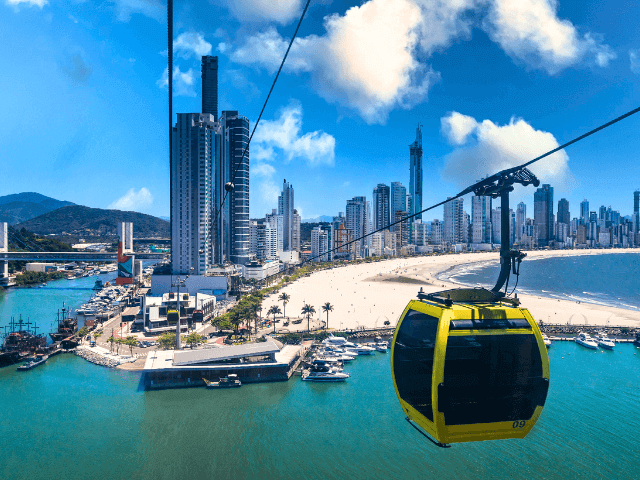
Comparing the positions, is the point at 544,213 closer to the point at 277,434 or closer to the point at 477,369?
the point at 277,434

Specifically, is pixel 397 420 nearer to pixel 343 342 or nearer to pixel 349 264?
pixel 343 342

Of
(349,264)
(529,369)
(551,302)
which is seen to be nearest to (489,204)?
(349,264)

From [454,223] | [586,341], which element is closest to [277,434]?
[586,341]

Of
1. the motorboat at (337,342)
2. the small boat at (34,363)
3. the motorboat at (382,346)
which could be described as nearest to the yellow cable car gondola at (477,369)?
the motorboat at (337,342)

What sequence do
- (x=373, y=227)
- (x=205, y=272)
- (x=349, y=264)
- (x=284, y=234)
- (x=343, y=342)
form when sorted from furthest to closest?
(x=373, y=227) < (x=284, y=234) < (x=349, y=264) < (x=205, y=272) < (x=343, y=342)

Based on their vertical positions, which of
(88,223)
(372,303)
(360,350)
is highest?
(88,223)

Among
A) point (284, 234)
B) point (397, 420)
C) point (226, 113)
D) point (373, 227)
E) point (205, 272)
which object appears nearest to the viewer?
point (397, 420)
